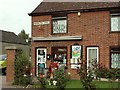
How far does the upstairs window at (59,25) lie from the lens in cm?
2533

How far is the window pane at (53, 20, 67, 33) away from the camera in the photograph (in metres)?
25.3

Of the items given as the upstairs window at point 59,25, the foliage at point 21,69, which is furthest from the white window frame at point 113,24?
the foliage at point 21,69

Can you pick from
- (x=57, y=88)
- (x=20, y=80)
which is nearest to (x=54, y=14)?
(x=20, y=80)

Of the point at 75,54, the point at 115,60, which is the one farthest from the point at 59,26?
the point at 115,60

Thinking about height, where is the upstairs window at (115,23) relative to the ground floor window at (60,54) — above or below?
above

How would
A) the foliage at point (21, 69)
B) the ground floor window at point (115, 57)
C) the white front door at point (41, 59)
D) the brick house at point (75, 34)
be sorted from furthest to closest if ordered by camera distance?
the white front door at point (41, 59) → the brick house at point (75, 34) → the ground floor window at point (115, 57) → the foliage at point (21, 69)

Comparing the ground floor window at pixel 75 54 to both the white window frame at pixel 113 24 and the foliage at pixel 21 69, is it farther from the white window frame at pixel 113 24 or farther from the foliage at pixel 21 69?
the foliage at pixel 21 69

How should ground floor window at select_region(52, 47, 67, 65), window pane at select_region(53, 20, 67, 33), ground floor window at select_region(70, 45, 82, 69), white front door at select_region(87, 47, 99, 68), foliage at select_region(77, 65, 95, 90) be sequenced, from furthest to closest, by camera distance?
1. window pane at select_region(53, 20, 67, 33)
2. ground floor window at select_region(52, 47, 67, 65)
3. ground floor window at select_region(70, 45, 82, 69)
4. white front door at select_region(87, 47, 99, 68)
5. foliage at select_region(77, 65, 95, 90)

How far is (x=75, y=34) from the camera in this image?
24656mm

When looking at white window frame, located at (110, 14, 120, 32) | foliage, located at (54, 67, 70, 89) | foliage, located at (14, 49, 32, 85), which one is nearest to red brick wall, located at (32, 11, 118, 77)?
white window frame, located at (110, 14, 120, 32)

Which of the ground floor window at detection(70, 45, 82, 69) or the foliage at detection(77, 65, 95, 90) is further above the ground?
the ground floor window at detection(70, 45, 82, 69)

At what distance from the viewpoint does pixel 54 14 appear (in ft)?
84.2

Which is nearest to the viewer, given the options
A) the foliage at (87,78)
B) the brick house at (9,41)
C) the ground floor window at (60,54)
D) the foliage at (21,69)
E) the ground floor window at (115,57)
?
the foliage at (87,78)

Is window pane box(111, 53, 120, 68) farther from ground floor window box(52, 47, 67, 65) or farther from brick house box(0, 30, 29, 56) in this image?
brick house box(0, 30, 29, 56)
